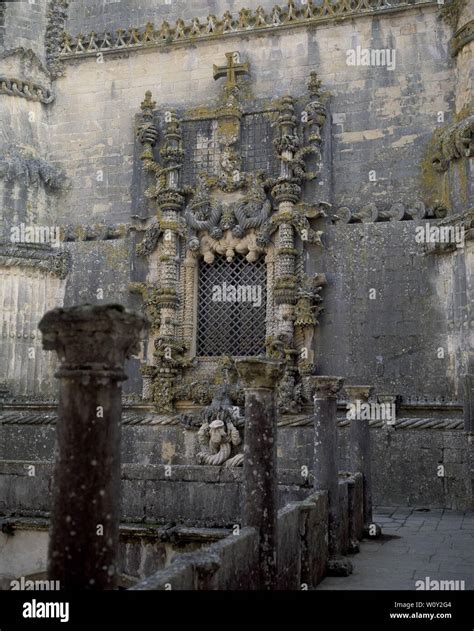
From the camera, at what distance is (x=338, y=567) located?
7176 mm

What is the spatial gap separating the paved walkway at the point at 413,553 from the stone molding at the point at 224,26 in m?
9.49

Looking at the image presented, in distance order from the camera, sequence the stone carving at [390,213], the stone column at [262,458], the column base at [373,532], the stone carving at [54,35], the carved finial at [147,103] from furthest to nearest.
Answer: the stone carving at [54,35], the carved finial at [147,103], the stone carving at [390,213], the column base at [373,532], the stone column at [262,458]

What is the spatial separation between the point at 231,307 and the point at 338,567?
7.76 meters

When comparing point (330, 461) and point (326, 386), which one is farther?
point (326, 386)

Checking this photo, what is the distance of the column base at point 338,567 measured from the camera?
23.5 ft

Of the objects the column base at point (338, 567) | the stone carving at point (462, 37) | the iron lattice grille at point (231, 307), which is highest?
the stone carving at point (462, 37)

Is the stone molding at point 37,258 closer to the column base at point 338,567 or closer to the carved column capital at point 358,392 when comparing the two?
the carved column capital at point 358,392

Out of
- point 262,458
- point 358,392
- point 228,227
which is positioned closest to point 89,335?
point 262,458

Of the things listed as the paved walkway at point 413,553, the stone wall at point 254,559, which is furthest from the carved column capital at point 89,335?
the paved walkway at point 413,553

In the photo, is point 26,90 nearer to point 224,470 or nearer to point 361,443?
point 224,470

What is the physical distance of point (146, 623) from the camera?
370 centimetres

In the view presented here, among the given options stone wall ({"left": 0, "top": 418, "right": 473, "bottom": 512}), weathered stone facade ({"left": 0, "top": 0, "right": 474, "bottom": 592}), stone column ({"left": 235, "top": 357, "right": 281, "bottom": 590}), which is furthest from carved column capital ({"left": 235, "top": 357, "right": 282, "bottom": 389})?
weathered stone facade ({"left": 0, "top": 0, "right": 474, "bottom": 592})

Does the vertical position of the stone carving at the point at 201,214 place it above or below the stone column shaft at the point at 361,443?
above

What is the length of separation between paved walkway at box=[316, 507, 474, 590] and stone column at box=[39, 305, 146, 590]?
12.4 ft
